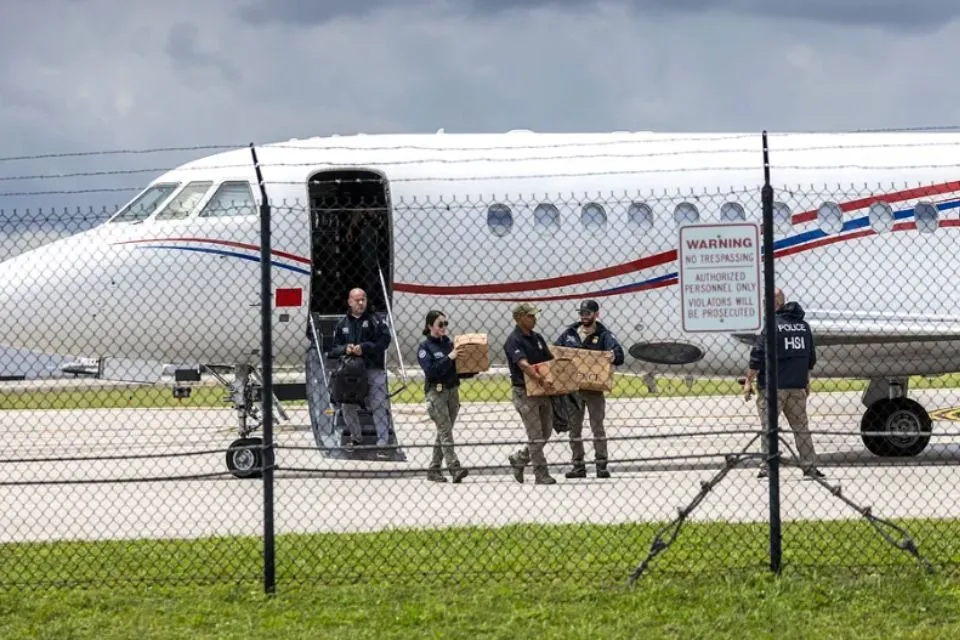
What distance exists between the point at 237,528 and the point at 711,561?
14.2 ft

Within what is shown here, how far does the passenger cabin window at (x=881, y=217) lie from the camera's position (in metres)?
18.1

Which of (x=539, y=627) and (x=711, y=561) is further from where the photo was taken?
(x=711, y=561)

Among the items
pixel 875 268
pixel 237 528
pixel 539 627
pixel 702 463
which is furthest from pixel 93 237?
pixel 539 627

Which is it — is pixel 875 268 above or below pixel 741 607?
above

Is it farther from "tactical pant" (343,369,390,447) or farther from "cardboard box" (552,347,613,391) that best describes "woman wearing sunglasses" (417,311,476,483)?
"cardboard box" (552,347,613,391)

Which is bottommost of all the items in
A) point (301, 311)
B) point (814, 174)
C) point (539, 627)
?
point (539, 627)

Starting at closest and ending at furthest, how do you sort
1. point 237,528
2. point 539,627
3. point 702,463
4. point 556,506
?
point 539,627 < point 237,528 < point 556,506 < point 702,463

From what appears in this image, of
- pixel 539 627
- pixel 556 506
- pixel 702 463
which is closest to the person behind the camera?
pixel 539 627

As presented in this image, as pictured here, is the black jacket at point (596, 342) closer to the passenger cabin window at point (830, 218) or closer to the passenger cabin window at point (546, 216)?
the passenger cabin window at point (546, 216)

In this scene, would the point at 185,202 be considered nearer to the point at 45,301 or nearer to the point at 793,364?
the point at 45,301

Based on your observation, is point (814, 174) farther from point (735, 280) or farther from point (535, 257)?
point (735, 280)

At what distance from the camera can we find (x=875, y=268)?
18.2 m

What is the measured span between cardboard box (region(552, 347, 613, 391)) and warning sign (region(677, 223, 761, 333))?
6.08 meters

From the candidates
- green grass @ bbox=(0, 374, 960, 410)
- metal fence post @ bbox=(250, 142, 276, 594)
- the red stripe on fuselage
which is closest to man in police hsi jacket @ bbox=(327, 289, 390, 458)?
the red stripe on fuselage
